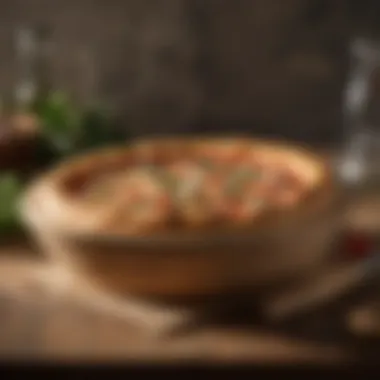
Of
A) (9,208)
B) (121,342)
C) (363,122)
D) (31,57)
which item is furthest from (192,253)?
(31,57)

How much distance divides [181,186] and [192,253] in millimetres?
97

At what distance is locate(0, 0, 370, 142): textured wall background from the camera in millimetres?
1116

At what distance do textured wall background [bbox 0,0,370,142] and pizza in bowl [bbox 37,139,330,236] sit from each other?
→ 10.9 inches

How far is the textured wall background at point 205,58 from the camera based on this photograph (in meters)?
1.12

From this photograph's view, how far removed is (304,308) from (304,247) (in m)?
0.05

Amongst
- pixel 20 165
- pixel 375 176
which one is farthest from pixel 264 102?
pixel 20 165

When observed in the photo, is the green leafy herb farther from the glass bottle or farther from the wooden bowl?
the glass bottle

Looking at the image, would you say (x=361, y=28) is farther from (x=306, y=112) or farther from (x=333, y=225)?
(x=333, y=225)

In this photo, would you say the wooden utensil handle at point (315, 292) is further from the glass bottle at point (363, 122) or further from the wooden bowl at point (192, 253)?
the glass bottle at point (363, 122)

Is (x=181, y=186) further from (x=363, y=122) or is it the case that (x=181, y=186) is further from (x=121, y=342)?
(x=363, y=122)

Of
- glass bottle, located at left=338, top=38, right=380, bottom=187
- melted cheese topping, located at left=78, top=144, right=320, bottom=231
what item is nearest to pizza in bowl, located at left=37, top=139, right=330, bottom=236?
melted cheese topping, located at left=78, top=144, right=320, bottom=231

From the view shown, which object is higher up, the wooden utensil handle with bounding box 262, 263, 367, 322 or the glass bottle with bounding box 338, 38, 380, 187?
the glass bottle with bounding box 338, 38, 380, 187

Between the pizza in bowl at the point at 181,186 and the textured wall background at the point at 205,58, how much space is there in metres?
0.28

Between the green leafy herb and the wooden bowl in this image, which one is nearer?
the wooden bowl
